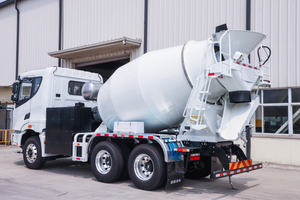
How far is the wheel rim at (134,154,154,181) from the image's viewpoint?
7.14 meters

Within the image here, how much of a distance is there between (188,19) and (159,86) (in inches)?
281

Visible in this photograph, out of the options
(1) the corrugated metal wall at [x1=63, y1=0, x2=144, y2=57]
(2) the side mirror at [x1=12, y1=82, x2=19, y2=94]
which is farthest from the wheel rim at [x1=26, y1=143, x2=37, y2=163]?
(1) the corrugated metal wall at [x1=63, y1=0, x2=144, y2=57]

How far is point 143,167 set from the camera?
7.27 meters

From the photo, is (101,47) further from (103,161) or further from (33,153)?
(103,161)

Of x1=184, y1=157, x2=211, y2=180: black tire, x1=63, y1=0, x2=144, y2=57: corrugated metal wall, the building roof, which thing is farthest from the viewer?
x1=63, y1=0, x2=144, y2=57: corrugated metal wall

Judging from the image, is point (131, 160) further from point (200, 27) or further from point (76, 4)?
point (76, 4)

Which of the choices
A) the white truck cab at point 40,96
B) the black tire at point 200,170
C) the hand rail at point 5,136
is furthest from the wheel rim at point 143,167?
the hand rail at point 5,136

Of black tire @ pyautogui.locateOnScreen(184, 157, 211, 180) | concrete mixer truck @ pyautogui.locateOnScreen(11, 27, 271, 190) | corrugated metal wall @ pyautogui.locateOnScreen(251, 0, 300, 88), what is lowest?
black tire @ pyautogui.locateOnScreen(184, 157, 211, 180)

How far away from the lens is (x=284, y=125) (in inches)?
455

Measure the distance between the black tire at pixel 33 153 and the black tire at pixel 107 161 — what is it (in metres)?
2.55

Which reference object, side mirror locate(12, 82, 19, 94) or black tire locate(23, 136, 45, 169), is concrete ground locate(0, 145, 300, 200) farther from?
side mirror locate(12, 82, 19, 94)

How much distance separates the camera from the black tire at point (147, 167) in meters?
6.82

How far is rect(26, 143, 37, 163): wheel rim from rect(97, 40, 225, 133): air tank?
10.2 feet

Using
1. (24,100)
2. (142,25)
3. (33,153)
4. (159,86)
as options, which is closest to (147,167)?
(159,86)
